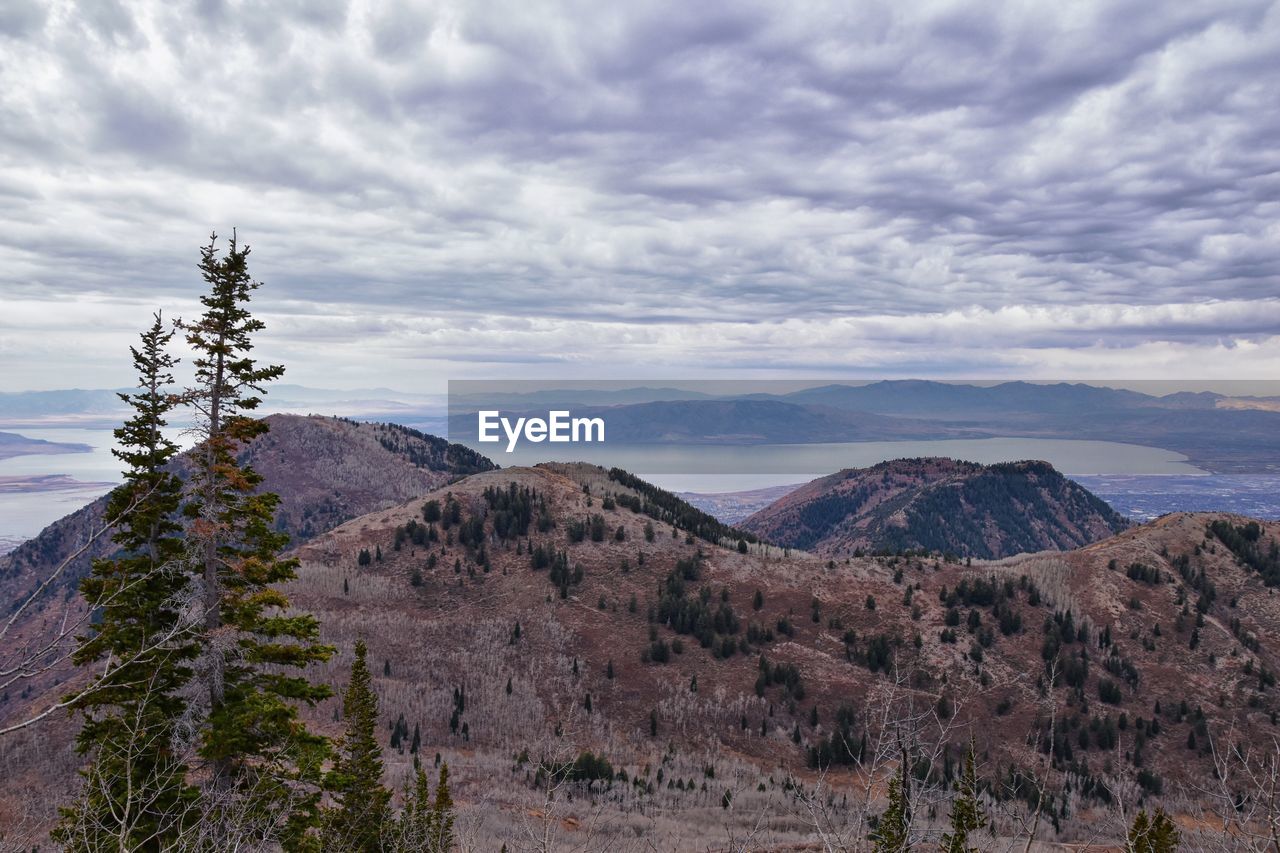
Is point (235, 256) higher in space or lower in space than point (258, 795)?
higher

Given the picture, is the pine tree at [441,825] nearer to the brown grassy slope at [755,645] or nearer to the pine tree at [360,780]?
the pine tree at [360,780]

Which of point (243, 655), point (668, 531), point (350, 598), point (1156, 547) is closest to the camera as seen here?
point (243, 655)

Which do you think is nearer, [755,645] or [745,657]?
[745,657]

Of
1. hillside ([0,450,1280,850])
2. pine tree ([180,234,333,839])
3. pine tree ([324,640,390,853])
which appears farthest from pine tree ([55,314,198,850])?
hillside ([0,450,1280,850])

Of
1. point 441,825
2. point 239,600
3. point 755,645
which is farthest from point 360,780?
point 755,645

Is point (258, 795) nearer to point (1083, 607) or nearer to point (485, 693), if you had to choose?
point (485, 693)

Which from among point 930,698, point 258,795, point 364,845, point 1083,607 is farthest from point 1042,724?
point 258,795

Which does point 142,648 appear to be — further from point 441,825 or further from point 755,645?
point 755,645
